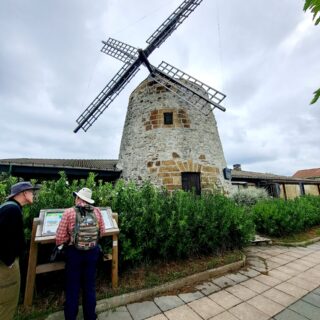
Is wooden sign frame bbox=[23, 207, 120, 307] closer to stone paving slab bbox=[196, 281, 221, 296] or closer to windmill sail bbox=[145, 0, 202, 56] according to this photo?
stone paving slab bbox=[196, 281, 221, 296]

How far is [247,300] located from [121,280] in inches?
82.2

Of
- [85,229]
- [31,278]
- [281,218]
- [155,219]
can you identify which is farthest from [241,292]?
[281,218]

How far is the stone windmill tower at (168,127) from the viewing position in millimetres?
9055

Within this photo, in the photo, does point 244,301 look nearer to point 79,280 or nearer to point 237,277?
point 237,277

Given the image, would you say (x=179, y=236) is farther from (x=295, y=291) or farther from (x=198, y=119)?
(x=198, y=119)

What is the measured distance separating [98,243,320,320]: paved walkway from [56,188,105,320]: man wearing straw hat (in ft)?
1.60

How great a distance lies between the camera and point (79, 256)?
2.60 m

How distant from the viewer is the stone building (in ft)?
29.5

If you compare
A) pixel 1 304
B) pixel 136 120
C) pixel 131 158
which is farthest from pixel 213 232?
pixel 136 120

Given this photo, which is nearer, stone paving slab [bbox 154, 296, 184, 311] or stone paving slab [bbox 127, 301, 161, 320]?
stone paving slab [bbox 127, 301, 161, 320]

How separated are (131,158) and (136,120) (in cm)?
192

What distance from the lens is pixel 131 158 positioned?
→ 9867 mm

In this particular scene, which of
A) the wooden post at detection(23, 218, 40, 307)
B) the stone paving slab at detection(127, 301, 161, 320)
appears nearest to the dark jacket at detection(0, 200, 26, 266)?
the wooden post at detection(23, 218, 40, 307)

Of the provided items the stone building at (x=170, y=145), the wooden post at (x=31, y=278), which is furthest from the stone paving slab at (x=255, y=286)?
the stone building at (x=170, y=145)
